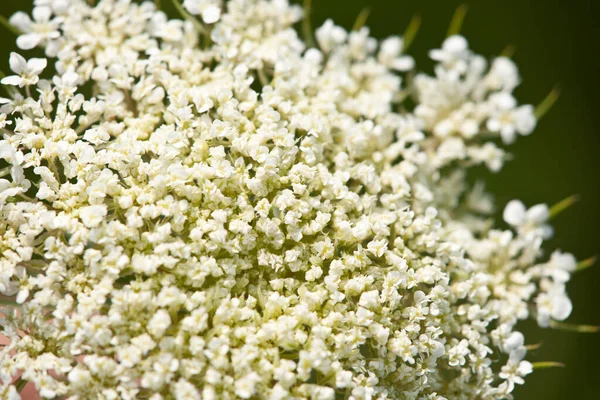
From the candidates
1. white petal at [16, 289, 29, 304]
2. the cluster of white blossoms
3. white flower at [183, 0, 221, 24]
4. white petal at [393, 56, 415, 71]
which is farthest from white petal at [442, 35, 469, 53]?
white petal at [16, 289, 29, 304]

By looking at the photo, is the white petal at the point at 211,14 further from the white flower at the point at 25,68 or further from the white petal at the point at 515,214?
the white petal at the point at 515,214

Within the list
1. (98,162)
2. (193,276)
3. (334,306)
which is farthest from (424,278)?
(98,162)

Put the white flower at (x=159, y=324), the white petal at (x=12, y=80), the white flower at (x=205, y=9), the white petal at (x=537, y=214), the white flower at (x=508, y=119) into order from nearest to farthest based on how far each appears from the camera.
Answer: the white flower at (x=159, y=324)
the white petal at (x=12, y=80)
the white flower at (x=205, y=9)
the white petal at (x=537, y=214)
the white flower at (x=508, y=119)

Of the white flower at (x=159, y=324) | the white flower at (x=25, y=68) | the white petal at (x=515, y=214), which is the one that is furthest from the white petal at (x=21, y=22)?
the white petal at (x=515, y=214)

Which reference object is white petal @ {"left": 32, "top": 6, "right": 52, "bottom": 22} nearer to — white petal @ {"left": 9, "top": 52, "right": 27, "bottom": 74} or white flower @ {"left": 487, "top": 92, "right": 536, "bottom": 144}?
white petal @ {"left": 9, "top": 52, "right": 27, "bottom": 74}

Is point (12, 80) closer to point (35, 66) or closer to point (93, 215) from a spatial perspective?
point (35, 66)

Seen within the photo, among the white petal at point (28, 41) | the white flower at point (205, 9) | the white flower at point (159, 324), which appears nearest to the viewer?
the white flower at point (159, 324)

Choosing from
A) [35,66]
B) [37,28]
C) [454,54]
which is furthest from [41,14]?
[454,54]

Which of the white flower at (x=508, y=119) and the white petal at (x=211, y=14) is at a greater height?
the white flower at (x=508, y=119)
